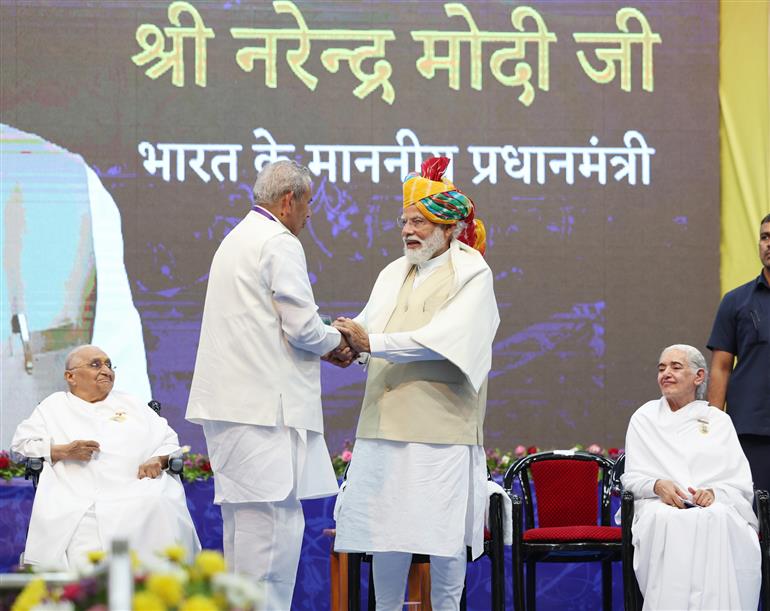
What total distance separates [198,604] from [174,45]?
193 inches

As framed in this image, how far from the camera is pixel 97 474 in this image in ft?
15.6

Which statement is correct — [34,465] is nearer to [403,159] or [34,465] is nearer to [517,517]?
[517,517]

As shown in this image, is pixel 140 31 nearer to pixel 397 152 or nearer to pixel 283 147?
pixel 283 147

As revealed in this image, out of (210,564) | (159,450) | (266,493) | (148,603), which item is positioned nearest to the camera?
(148,603)

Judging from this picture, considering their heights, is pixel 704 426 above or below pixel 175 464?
above

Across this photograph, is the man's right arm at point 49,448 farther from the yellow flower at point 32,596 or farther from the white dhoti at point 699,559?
the yellow flower at point 32,596

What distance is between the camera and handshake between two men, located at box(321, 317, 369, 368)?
407 cm

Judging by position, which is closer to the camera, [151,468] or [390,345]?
[390,345]

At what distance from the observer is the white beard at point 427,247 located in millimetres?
4230

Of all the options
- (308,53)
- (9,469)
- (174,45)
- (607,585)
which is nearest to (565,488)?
(607,585)

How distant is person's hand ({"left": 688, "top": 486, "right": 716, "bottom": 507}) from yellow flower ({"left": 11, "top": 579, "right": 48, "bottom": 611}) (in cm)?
297

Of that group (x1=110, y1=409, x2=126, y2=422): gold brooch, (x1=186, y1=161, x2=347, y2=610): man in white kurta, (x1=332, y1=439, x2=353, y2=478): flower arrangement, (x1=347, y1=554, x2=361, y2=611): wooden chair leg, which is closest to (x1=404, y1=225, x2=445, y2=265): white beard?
(x1=186, y1=161, x2=347, y2=610): man in white kurta

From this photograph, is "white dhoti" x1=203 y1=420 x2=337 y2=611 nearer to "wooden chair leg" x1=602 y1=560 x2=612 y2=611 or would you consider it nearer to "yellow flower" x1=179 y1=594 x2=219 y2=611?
"wooden chair leg" x1=602 y1=560 x2=612 y2=611

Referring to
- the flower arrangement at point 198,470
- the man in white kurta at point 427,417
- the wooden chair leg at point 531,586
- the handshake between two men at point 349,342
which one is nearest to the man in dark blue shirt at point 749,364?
the wooden chair leg at point 531,586
